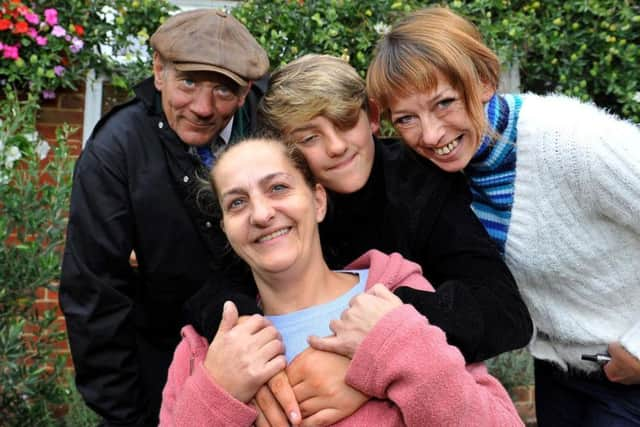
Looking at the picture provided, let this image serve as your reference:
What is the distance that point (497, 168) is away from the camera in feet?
6.76

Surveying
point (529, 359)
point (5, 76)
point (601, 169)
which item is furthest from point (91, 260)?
point (529, 359)

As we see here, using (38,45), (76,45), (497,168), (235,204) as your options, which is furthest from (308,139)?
(38,45)

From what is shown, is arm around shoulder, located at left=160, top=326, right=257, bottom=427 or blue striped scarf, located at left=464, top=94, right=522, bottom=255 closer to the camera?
arm around shoulder, located at left=160, top=326, right=257, bottom=427

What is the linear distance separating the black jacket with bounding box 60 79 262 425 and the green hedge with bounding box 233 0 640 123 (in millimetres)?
1736

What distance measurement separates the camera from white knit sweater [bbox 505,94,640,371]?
6.30 feet

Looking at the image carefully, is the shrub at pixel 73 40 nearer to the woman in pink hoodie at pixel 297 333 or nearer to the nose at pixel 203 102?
the nose at pixel 203 102

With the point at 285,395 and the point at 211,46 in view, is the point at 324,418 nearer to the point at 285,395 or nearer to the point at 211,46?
the point at 285,395

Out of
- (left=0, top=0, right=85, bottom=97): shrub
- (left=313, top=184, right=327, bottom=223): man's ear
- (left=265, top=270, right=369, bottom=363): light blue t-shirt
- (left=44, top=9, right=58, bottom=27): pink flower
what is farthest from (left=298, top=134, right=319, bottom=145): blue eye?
(left=44, top=9, right=58, bottom=27): pink flower

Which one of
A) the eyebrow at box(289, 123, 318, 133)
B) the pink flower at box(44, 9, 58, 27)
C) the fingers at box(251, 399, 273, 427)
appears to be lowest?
the fingers at box(251, 399, 273, 427)

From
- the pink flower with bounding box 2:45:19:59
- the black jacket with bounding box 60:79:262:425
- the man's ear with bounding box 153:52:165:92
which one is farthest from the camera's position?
the pink flower with bounding box 2:45:19:59

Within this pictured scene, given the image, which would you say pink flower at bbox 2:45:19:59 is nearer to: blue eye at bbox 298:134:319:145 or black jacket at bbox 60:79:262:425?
black jacket at bbox 60:79:262:425

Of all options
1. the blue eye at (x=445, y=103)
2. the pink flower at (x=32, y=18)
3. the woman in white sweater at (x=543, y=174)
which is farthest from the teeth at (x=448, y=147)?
the pink flower at (x=32, y=18)

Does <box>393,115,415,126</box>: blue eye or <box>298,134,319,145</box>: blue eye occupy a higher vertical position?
<box>393,115,415,126</box>: blue eye

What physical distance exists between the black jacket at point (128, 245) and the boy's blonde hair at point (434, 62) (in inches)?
22.3
